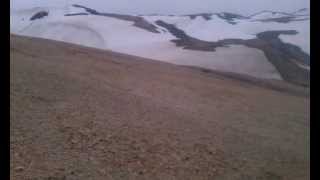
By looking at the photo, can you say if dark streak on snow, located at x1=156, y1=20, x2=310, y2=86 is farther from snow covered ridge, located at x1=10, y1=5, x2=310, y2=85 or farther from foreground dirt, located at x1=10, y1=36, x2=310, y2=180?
foreground dirt, located at x1=10, y1=36, x2=310, y2=180

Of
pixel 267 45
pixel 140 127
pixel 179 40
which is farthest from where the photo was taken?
pixel 179 40

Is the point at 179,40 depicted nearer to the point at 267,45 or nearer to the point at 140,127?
the point at 267,45

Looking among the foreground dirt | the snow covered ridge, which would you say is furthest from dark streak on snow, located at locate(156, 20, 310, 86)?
the foreground dirt

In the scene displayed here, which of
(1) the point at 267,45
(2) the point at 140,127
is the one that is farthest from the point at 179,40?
(2) the point at 140,127

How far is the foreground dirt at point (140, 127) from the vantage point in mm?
5219

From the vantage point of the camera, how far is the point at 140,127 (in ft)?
21.9

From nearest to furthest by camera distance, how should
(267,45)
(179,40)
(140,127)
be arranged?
1. (140,127)
2. (267,45)
3. (179,40)

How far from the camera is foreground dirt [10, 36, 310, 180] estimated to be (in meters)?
5.22

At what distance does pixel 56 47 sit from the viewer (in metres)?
13.2

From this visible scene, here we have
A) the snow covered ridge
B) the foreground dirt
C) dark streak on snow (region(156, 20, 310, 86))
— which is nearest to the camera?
the foreground dirt

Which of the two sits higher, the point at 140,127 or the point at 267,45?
the point at 267,45

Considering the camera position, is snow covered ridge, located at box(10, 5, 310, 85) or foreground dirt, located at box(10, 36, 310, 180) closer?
foreground dirt, located at box(10, 36, 310, 180)

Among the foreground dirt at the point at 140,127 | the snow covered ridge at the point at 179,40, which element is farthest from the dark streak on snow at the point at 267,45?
the foreground dirt at the point at 140,127
